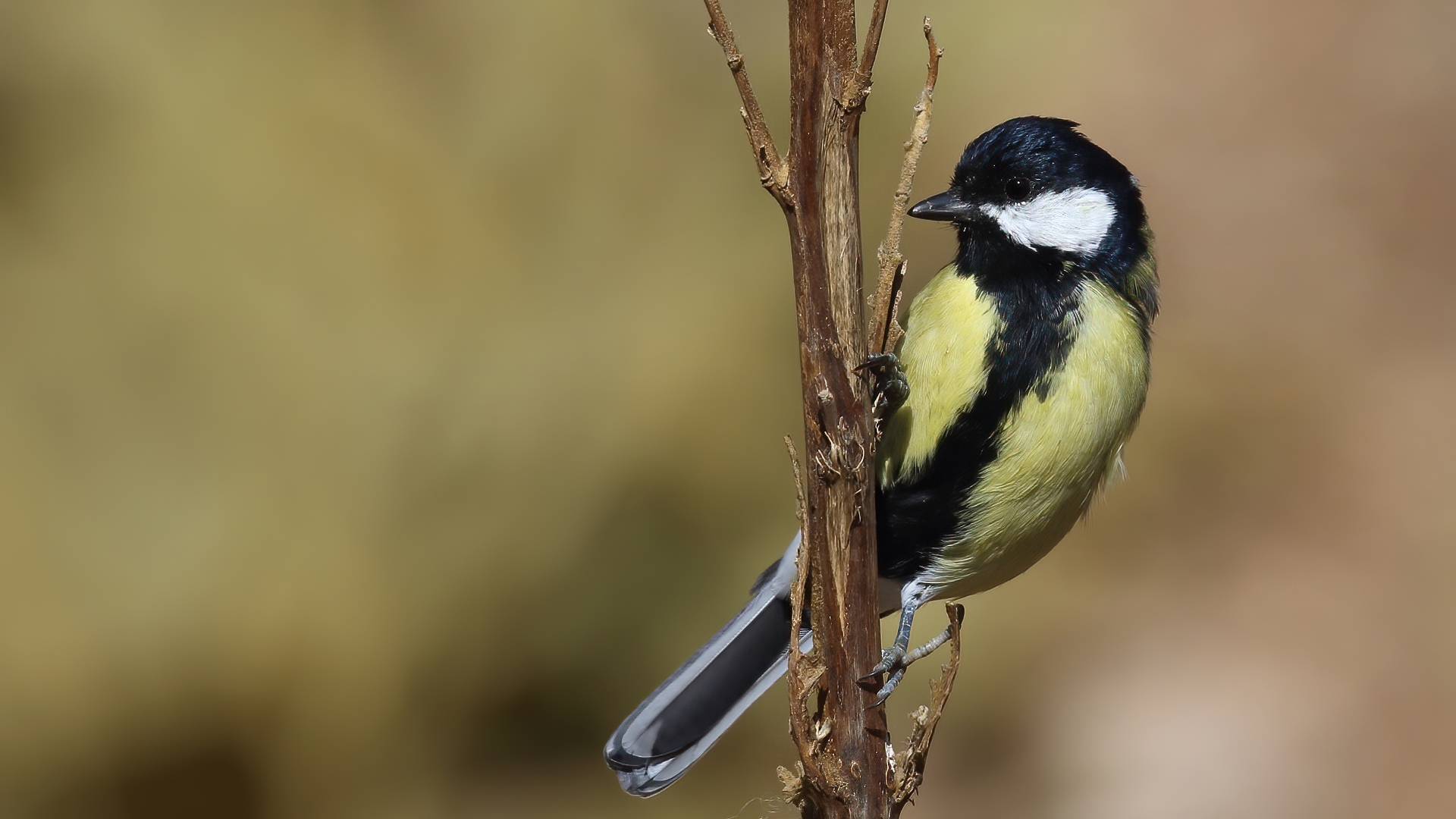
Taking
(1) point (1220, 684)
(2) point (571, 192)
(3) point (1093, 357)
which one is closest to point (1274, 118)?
(1) point (1220, 684)

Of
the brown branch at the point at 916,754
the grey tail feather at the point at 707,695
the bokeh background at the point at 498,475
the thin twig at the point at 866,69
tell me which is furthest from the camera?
the bokeh background at the point at 498,475

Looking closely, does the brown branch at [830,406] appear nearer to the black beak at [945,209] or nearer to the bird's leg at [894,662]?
the bird's leg at [894,662]

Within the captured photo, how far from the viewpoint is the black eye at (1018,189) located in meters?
1.95

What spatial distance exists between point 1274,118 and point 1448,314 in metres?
1.28

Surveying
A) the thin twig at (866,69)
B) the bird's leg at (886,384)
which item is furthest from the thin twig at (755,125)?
the bird's leg at (886,384)

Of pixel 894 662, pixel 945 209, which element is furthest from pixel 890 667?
pixel 945 209

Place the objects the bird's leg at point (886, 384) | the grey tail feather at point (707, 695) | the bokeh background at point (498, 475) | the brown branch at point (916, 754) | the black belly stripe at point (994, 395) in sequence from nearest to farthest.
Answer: the brown branch at point (916, 754) → the bird's leg at point (886, 384) → the black belly stripe at point (994, 395) → the grey tail feather at point (707, 695) → the bokeh background at point (498, 475)

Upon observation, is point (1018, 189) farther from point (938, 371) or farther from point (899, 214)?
point (899, 214)

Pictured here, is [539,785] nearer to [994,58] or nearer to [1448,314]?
[994,58]

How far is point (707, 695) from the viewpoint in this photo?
2092 millimetres

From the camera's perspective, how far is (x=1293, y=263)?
5.49 meters

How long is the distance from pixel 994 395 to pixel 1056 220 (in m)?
0.35

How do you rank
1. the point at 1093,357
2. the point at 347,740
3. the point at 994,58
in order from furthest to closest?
the point at 994,58
the point at 347,740
the point at 1093,357

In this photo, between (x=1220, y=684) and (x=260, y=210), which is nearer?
(x=260, y=210)
